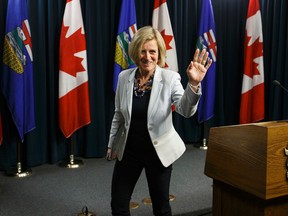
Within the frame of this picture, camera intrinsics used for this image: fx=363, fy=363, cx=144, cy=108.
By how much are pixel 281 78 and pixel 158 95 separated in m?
4.12

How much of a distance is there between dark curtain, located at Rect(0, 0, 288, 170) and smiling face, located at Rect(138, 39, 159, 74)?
239cm

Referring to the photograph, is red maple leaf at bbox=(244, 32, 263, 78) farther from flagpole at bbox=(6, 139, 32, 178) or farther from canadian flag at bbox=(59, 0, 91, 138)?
flagpole at bbox=(6, 139, 32, 178)

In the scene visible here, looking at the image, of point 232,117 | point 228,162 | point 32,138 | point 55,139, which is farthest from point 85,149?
point 228,162

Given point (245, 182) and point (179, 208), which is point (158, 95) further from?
point (179, 208)

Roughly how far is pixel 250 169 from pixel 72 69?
2.81m

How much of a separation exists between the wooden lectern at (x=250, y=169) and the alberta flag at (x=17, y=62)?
7.94ft

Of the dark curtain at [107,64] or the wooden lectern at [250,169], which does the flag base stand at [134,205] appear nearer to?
the wooden lectern at [250,169]

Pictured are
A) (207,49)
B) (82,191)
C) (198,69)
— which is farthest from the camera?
(207,49)

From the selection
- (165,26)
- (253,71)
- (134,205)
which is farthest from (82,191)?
(253,71)

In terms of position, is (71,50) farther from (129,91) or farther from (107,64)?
(129,91)

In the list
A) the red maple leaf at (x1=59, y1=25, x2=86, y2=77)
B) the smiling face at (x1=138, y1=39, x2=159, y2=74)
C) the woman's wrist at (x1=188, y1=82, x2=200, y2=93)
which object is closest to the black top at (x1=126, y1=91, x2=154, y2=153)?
the smiling face at (x1=138, y1=39, x2=159, y2=74)

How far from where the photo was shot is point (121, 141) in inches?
76.4

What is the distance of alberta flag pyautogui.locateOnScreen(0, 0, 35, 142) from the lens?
11.6ft

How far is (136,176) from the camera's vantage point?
1.94 m
